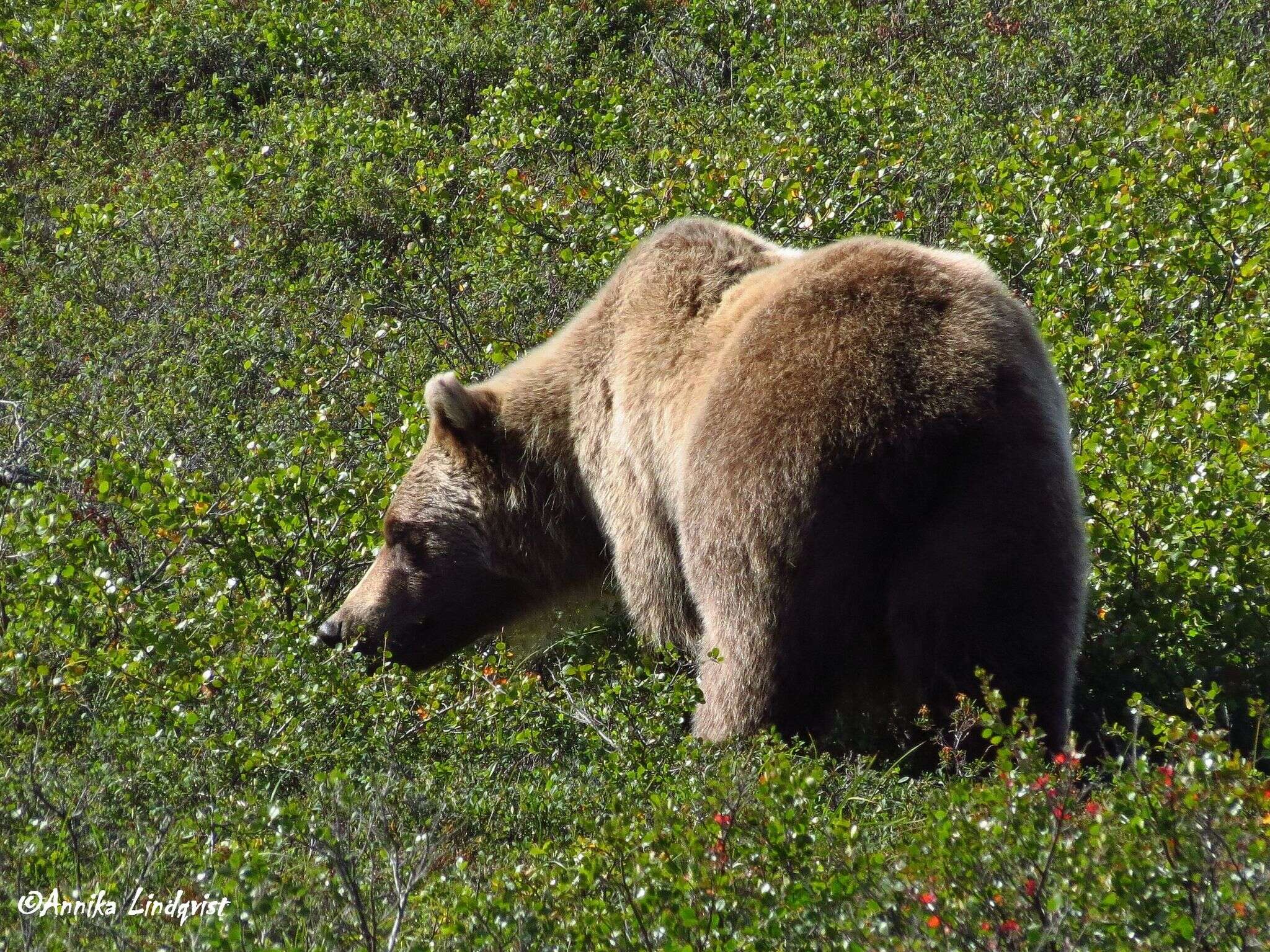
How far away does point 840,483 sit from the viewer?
395 centimetres

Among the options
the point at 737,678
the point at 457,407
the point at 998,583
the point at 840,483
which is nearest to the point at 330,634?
the point at 457,407

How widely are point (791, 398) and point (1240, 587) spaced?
75.9 inches

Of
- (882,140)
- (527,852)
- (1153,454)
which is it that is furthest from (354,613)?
(882,140)

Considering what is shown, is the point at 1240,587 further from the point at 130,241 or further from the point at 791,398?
the point at 130,241

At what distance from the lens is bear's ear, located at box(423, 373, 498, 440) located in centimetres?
532

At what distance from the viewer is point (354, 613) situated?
548cm

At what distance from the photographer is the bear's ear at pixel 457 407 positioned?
532 centimetres

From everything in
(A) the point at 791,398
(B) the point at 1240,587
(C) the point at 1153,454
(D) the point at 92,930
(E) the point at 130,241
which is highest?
(E) the point at 130,241

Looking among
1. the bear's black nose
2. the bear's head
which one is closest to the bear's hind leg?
the bear's head
